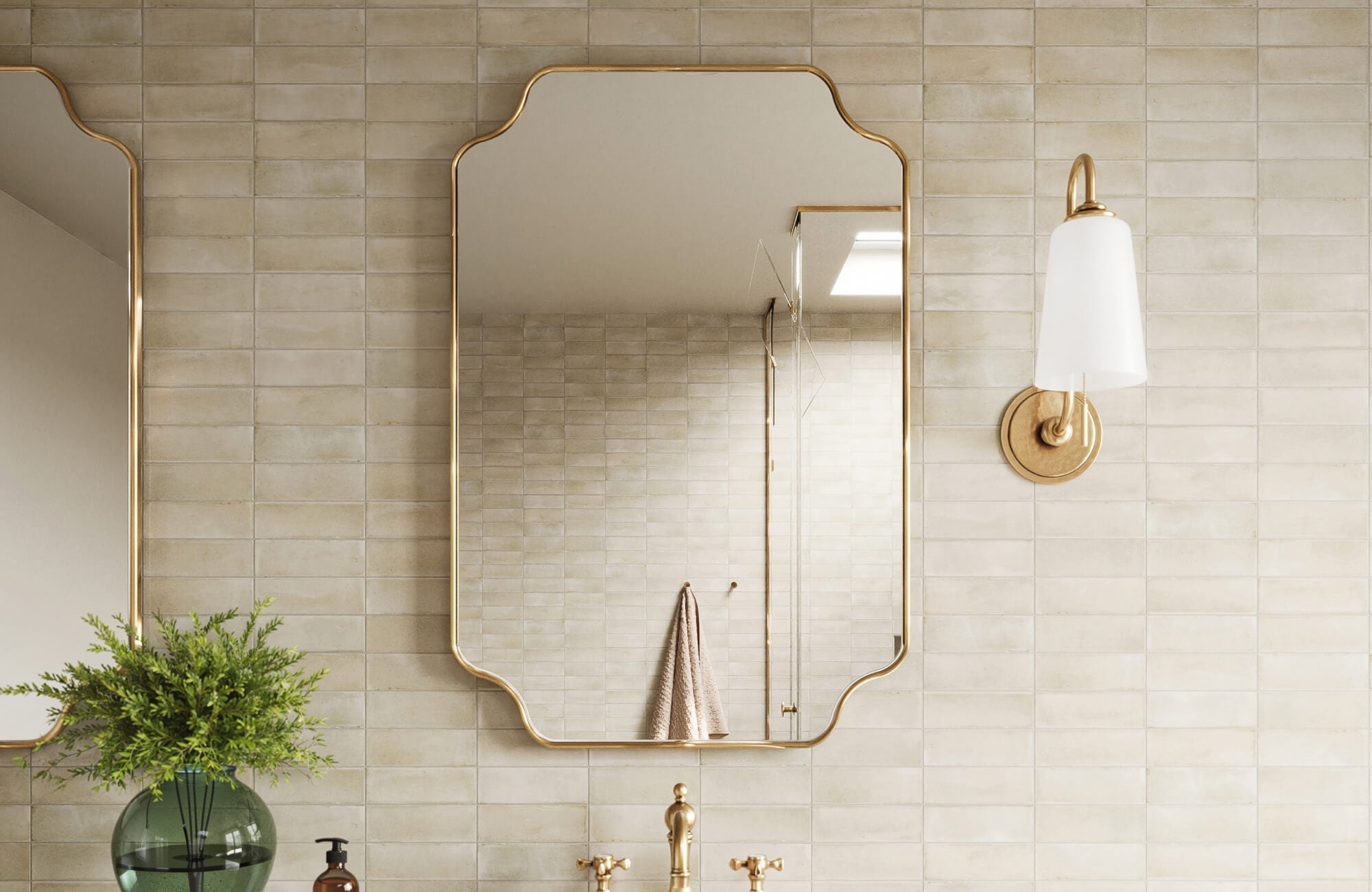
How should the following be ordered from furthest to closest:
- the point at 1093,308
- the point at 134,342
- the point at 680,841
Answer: the point at 134,342, the point at 680,841, the point at 1093,308

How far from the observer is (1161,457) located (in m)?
1.49

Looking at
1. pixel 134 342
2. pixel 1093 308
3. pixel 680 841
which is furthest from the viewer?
pixel 134 342

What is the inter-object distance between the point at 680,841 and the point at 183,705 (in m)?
0.67

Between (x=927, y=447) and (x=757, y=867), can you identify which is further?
(x=927, y=447)

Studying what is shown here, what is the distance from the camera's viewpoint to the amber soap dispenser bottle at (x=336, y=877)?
4.35 feet

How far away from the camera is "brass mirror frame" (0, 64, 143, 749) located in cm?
146

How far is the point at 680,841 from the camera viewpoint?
1.37m

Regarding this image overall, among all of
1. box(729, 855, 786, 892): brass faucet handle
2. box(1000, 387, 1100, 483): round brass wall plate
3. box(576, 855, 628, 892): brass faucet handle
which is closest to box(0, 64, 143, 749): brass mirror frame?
box(576, 855, 628, 892): brass faucet handle

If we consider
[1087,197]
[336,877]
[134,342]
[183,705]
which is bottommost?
[336,877]

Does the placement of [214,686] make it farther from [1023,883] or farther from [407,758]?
[1023,883]

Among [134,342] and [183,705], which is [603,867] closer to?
[183,705]

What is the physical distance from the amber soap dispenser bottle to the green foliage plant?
4.3 inches

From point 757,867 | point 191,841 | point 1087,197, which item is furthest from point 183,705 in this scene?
point 1087,197

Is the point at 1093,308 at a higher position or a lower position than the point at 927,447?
higher
